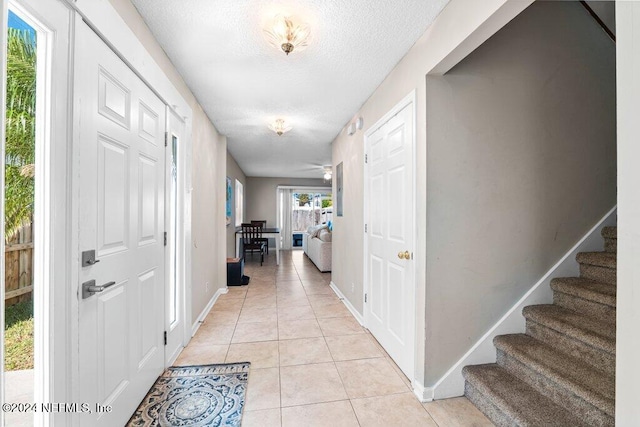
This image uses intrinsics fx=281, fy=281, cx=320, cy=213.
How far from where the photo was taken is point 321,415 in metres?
1.65

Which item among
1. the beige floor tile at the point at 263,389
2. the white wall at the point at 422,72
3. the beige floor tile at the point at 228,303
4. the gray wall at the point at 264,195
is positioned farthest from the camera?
the gray wall at the point at 264,195

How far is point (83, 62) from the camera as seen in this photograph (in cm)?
119

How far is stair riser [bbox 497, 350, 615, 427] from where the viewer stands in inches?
50.6

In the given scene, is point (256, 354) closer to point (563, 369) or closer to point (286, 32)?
point (563, 369)

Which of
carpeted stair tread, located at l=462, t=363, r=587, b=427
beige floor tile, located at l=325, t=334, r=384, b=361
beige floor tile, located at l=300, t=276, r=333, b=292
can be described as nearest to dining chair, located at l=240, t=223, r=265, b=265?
beige floor tile, located at l=300, t=276, r=333, b=292

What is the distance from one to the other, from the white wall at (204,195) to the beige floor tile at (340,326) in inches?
52.5

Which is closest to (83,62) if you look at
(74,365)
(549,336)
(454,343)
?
(74,365)

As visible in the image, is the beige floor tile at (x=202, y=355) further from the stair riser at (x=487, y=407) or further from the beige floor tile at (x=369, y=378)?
the stair riser at (x=487, y=407)

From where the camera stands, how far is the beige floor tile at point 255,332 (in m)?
2.63

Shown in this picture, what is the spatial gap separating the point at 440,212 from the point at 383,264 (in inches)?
34.0

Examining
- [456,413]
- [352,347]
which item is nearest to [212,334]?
[352,347]

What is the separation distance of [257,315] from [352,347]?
1.26 m

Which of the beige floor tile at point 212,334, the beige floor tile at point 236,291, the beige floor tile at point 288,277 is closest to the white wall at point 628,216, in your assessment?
the beige floor tile at point 212,334

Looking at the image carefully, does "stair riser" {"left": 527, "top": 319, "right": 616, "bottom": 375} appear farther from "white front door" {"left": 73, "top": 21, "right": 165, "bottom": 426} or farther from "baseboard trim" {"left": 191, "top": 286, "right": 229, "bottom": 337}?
"baseboard trim" {"left": 191, "top": 286, "right": 229, "bottom": 337}
